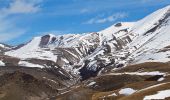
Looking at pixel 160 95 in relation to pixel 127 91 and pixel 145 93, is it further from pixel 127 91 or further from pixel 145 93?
pixel 127 91

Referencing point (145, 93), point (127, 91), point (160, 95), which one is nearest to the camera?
point (160, 95)

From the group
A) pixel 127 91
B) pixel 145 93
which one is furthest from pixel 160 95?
pixel 127 91

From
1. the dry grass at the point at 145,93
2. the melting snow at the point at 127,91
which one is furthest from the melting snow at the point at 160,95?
the melting snow at the point at 127,91

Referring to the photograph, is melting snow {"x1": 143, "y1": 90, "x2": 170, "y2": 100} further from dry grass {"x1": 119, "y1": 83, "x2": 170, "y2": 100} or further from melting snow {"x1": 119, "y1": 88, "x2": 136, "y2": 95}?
Result: melting snow {"x1": 119, "y1": 88, "x2": 136, "y2": 95}

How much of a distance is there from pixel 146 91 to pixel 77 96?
27801mm

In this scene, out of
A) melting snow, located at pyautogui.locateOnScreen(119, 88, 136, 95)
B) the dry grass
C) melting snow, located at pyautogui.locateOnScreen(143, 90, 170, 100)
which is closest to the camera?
melting snow, located at pyautogui.locateOnScreen(143, 90, 170, 100)

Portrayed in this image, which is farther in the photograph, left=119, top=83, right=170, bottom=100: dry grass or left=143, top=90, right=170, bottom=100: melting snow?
left=119, top=83, right=170, bottom=100: dry grass

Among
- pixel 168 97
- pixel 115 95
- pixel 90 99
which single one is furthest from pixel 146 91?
pixel 90 99

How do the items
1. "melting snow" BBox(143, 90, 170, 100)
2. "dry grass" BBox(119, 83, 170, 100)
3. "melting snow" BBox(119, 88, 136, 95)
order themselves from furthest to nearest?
"melting snow" BBox(119, 88, 136, 95), "dry grass" BBox(119, 83, 170, 100), "melting snow" BBox(143, 90, 170, 100)

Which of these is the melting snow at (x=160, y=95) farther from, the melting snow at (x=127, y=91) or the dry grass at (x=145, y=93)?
the melting snow at (x=127, y=91)

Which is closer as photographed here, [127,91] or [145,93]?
[145,93]

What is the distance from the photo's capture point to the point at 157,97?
8750 cm


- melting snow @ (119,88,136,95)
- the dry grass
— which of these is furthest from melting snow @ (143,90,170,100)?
melting snow @ (119,88,136,95)

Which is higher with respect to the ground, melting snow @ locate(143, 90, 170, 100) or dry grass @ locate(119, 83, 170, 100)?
dry grass @ locate(119, 83, 170, 100)
